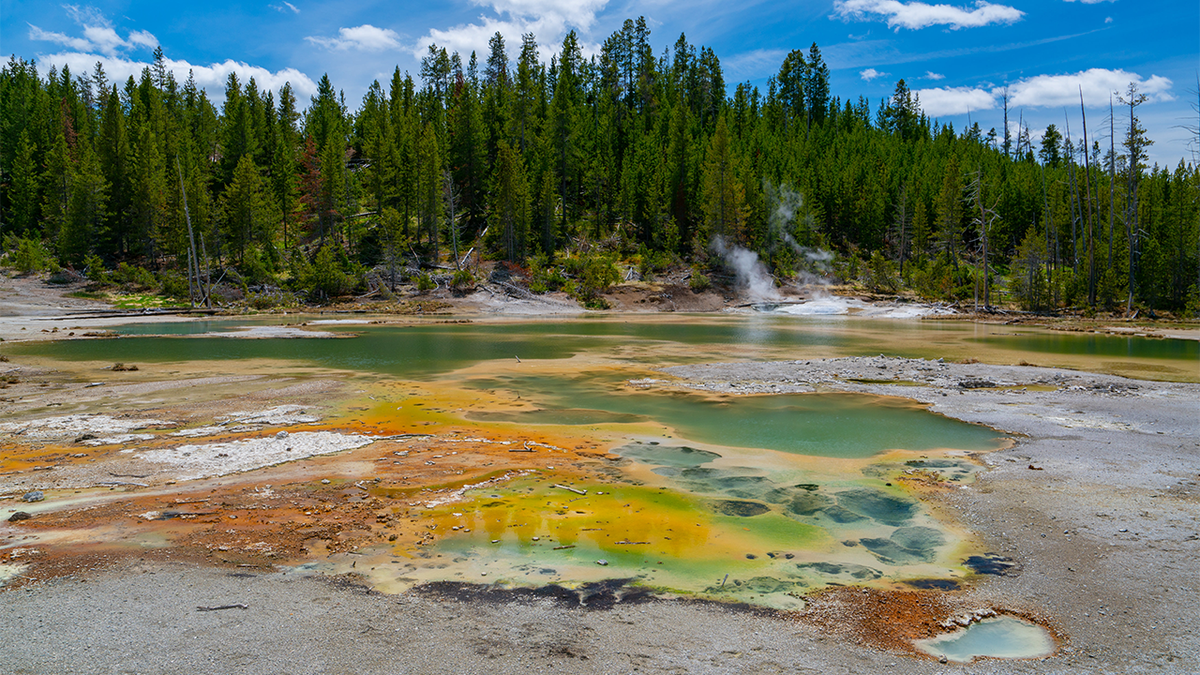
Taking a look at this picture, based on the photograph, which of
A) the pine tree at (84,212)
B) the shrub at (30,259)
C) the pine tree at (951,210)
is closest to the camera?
the shrub at (30,259)

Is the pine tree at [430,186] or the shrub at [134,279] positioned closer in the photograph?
the shrub at [134,279]

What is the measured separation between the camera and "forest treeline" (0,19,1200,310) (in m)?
57.9

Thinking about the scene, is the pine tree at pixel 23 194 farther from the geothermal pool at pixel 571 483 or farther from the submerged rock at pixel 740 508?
the submerged rock at pixel 740 508

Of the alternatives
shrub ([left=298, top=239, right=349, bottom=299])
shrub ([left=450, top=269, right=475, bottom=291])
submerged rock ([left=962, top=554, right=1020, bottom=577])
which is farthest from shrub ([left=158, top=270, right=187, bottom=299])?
submerged rock ([left=962, top=554, right=1020, bottom=577])

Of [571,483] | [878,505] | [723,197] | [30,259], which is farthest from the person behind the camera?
[723,197]

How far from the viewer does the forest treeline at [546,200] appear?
2279 inches

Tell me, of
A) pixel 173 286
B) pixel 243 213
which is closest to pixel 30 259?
pixel 173 286

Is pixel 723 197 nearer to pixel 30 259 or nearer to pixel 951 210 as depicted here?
pixel 951 210

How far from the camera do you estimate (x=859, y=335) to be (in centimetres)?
3703

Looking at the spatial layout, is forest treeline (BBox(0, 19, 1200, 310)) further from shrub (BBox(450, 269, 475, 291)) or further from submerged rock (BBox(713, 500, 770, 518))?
submerged rock (BBox(713, 500, 770, 518))

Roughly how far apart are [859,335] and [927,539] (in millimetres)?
31721

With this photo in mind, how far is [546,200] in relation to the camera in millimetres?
68500

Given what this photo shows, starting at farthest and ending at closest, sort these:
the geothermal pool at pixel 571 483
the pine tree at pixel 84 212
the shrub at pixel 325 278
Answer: the pine tree at pixel 84 212, the shrub at pixel 325 278, the geothermal pool at pixel 571 483

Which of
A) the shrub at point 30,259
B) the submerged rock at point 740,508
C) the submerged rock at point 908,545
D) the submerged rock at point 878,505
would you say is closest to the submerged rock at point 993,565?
the submerged rock at point 908,545
